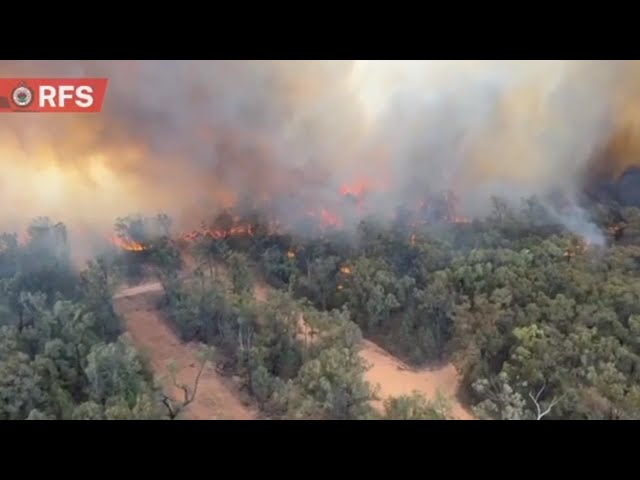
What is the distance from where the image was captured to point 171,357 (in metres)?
3.54

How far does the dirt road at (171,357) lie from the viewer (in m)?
3.46

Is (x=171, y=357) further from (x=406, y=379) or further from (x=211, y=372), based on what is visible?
(x=406, y=379)

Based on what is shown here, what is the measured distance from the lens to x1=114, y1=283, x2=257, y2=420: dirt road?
3.46 meters

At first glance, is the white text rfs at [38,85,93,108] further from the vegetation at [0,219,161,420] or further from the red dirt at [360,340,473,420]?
the red dirt at [360,340,473,420]

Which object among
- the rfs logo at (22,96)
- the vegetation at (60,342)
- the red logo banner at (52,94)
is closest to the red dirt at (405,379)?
the vegetation at (60,342)

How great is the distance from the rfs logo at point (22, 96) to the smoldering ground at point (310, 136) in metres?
0.07

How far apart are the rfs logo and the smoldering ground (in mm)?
75

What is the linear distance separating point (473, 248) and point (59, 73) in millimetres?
2722

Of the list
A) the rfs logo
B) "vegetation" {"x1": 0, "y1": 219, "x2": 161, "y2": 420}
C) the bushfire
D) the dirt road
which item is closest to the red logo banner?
the rfs logo

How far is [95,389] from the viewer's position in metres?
3.40

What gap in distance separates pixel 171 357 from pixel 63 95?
1708mm

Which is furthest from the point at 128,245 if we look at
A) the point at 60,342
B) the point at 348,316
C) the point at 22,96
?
the point at 348,316

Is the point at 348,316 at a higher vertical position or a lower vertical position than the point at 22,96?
lower

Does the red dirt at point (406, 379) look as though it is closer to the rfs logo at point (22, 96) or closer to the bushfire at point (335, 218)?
the bushfire at point (335, 218)
